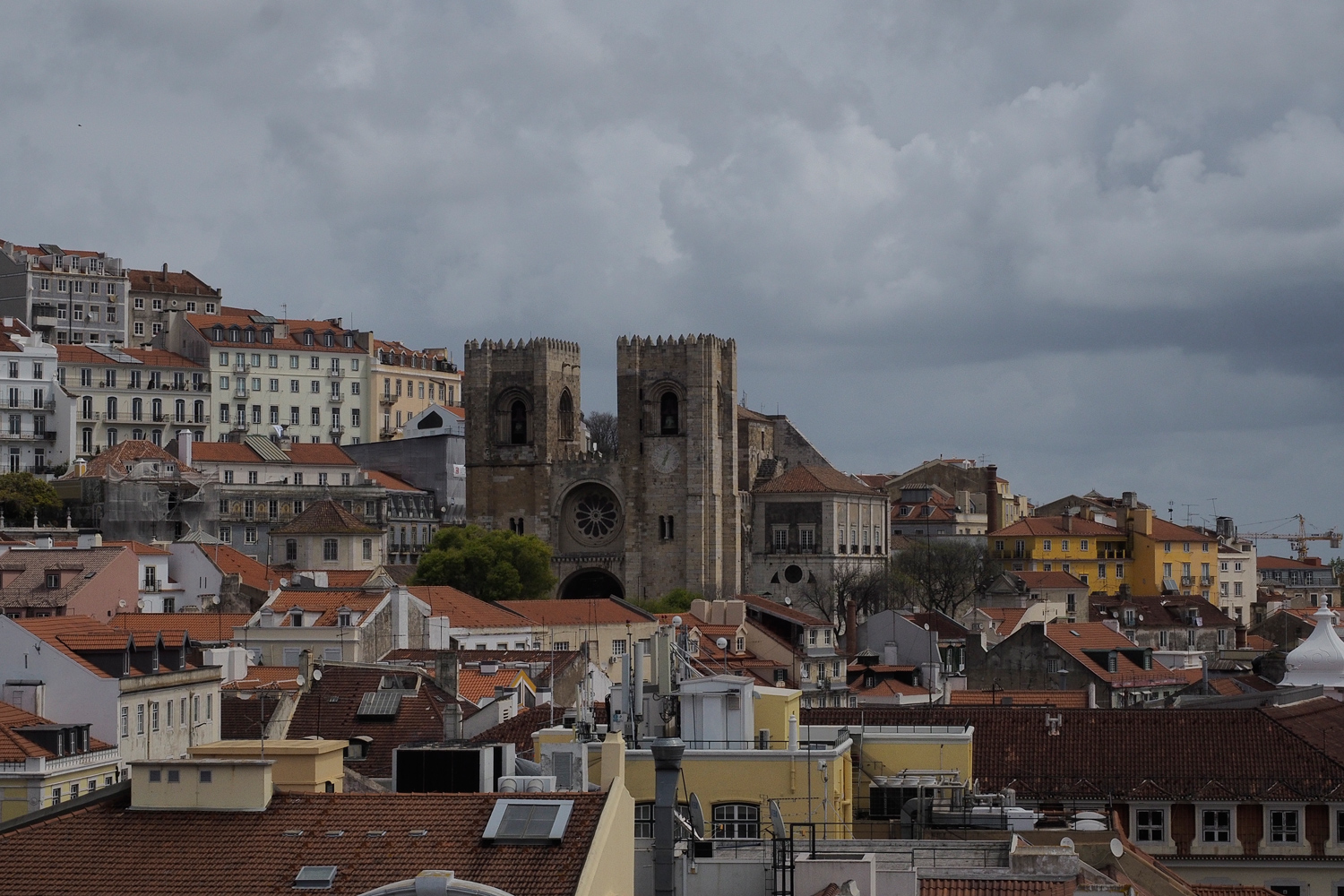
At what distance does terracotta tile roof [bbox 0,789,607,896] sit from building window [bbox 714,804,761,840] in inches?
166

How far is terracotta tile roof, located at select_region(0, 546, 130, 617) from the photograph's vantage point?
5647 centimetres

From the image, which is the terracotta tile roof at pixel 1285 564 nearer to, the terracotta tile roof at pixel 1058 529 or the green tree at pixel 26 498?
the terracotta tile roof at pixel 1058 529

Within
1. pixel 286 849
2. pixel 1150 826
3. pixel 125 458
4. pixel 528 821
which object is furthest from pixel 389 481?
pixel 528 821

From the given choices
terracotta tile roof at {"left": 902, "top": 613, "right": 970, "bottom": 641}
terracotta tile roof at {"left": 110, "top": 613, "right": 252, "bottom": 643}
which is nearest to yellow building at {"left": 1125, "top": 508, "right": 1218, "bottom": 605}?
terracotta tile roof at {"left": 902, "top": 613, "right": 970, "bottom": 641}

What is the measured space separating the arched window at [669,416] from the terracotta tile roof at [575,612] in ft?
96.5

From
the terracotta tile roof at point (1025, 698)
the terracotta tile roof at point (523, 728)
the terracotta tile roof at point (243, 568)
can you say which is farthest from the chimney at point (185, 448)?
the terracotta tile roof at point (523, 728)

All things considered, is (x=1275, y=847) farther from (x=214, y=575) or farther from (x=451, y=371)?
(x=451, y=371)

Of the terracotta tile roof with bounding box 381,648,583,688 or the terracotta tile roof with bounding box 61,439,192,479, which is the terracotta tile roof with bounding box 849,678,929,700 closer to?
the terracotta tile roof with bounding box 381,648,583,688

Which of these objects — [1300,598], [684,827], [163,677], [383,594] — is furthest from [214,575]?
[1300,598]

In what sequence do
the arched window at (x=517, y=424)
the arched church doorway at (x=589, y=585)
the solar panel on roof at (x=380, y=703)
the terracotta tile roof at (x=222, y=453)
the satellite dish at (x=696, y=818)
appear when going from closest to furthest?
1. the satellite dish at (x=696, y=818)
2. the solar panel on roof at (x=380, y=703)
3. the arched church doorway at (x=589, y=585)
4. the terracotta tile roof at (x=222, y=453)
5. the arched window at (x=517, y=424)

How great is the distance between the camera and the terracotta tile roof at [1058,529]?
5172 inches

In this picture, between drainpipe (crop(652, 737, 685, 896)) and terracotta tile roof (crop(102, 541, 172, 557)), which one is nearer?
drainpipe (crop(652, 737, 685, 896))

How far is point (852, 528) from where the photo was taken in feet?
393

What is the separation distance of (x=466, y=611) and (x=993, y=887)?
5779 cm
